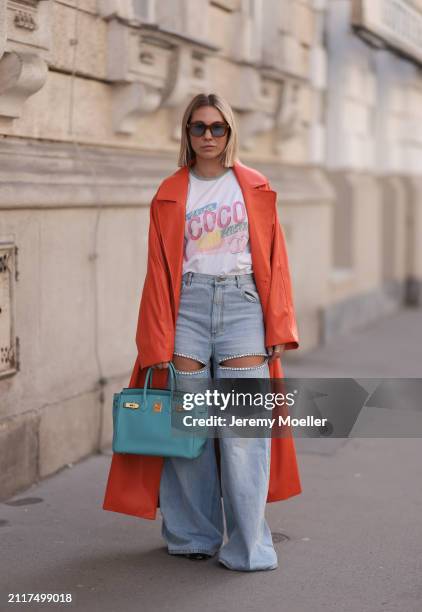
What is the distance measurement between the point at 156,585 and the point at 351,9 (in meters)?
9.07

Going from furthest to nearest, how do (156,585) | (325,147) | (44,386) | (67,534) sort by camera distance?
(325,147), (44,386), (67,534), (156,585)

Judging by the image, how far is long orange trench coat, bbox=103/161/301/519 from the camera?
474 centimetres

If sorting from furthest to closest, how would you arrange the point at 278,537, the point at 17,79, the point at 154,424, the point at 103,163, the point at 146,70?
the point at 146,70
the point at 103,163
the point at 17,79
the point at 278,537
the point at 154,424

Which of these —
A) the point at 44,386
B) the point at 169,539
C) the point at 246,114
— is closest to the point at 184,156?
the point at 169,539

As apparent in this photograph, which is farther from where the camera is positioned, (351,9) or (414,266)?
(414,266)

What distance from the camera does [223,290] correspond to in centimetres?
473

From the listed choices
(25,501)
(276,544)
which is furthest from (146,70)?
(276,544)

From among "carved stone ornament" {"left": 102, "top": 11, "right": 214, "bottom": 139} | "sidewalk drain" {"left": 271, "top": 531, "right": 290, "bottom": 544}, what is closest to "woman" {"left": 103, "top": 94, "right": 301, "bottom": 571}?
"sidewalk drain" {"left": 271, "top": 531, "right": 290, "bottom": 544}

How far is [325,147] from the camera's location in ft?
43.9

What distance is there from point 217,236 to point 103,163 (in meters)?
2.62

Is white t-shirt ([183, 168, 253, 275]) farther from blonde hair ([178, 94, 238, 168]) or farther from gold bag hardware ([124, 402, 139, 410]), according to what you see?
gold bag hardware ([124, 402, 139, 410])

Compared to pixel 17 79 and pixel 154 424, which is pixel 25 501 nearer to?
pixel 154 424

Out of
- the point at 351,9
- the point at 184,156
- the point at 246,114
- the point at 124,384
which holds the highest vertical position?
the point at 351,9

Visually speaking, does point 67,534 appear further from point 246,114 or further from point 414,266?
point 414,266
